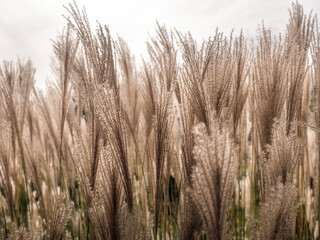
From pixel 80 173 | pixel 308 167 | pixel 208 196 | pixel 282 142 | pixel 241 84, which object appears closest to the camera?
pixel 208 196

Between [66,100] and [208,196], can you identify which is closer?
[208,196]

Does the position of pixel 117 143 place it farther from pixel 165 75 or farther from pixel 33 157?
pixel 33 157

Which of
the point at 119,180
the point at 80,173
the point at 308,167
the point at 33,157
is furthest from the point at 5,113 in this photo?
the point at 308,167

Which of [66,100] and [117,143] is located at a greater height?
[66,100]

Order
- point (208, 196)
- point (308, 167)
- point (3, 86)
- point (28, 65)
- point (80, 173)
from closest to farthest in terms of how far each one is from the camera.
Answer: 1. point (208, 196)
2. point (80, 173)
3. point (3, 86)
4. point (308, 167)
5. point (28, 65)

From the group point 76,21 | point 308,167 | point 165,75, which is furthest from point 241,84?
point 76,21

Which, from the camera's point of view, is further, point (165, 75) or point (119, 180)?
point (165, 75)

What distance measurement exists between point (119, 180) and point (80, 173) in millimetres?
256

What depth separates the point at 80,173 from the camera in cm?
162

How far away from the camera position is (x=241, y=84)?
7.14 feet

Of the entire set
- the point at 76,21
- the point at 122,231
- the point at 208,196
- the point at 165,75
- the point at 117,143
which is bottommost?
the point at 122,231

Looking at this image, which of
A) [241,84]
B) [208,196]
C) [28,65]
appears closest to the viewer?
[208,196]

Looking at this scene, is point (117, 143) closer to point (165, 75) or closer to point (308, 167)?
point (165, 75)

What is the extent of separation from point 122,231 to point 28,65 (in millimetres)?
2310
